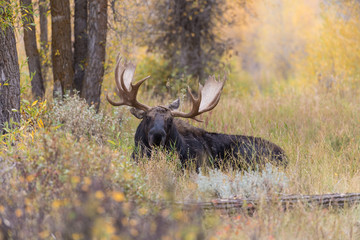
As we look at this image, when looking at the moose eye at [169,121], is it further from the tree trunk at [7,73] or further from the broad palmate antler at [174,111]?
the tree trunk at [7,73]

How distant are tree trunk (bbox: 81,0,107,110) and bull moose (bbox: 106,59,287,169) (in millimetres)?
990

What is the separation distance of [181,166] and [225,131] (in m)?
2.17

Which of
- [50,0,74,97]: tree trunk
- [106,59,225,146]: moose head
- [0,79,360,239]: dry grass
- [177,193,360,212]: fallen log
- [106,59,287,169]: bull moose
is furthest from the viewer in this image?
[50,0,74,97]: tree trunk

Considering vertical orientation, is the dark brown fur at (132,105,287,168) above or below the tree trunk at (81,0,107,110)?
below

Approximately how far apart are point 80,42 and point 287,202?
5866 mm

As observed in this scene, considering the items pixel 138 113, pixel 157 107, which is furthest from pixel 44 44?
pixel 157 107

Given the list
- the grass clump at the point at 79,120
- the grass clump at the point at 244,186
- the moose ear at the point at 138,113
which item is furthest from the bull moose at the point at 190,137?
the grass clump at the point at 244,186

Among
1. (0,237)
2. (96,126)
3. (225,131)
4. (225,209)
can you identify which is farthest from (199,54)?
(0,237)

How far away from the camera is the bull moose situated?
6.88 metres

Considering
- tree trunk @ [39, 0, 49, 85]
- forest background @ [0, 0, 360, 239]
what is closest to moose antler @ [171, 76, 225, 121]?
forest background @ [0, 0, 360, 239]

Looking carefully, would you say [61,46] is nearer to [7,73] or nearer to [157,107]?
[7,73]

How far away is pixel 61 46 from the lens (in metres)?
8.53

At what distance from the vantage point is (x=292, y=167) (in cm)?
639

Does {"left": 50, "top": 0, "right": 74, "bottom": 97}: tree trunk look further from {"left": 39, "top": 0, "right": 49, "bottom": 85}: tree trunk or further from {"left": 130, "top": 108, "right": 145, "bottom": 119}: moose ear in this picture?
{"left": 130, "top": 108, "right": 145, "bottom": 119}: moose ear
